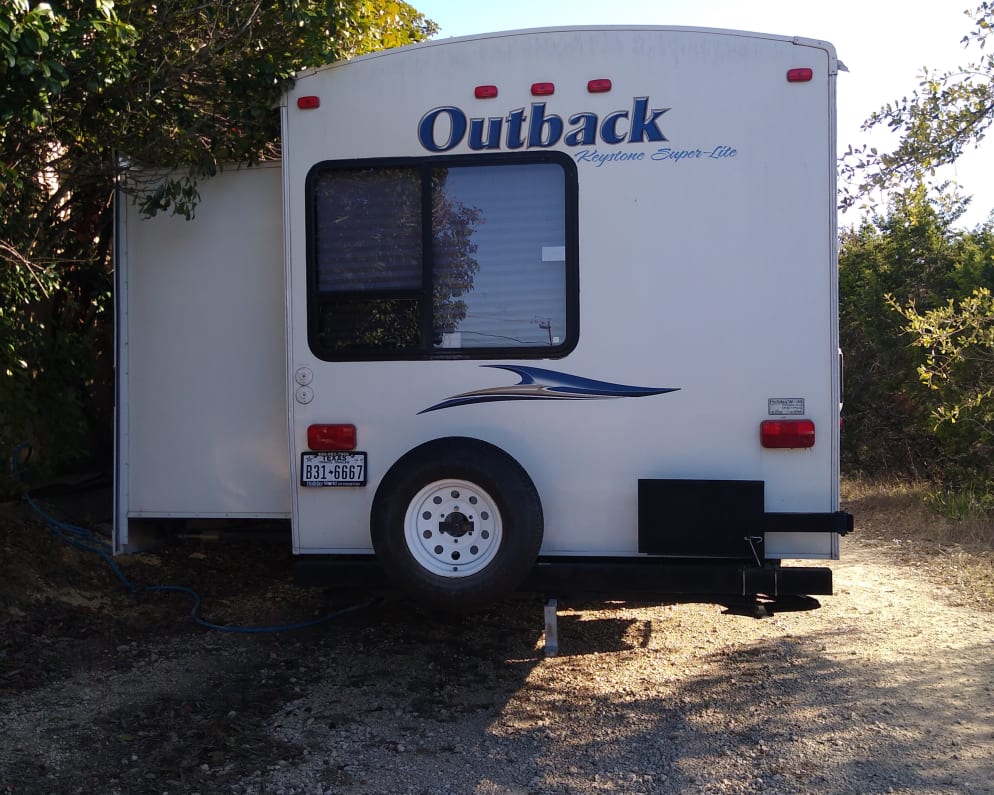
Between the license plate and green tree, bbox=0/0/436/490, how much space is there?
153cm

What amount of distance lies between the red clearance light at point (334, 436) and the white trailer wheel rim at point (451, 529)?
0.48 metres

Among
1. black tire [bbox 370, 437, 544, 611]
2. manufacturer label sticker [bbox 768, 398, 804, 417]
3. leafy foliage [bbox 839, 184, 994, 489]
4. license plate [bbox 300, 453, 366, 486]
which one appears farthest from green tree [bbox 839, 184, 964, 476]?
license plate [bbox 300, 453, 366, 486]

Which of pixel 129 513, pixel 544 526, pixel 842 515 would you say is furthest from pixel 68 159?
pixel 842 515

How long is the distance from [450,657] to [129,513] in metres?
1.87

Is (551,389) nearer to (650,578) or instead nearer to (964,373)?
(650,578)

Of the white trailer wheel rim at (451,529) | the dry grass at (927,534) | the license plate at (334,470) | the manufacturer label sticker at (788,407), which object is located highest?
the manufacturer label sticker at (788,407)

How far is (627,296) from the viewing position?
4.43 m

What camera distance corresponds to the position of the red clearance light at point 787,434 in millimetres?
4293

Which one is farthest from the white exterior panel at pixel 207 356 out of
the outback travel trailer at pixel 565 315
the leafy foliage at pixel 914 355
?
the leafy foliage at pixel 914 355

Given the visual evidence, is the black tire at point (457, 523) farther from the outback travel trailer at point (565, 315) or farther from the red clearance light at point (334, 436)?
the red clearance light at point (334, 436)

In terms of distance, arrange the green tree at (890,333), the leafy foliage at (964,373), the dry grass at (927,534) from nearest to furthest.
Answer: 1. the dry grass at (927,534)
2. the leafy foliage at (964,373)
3. the green tree at (890,333)

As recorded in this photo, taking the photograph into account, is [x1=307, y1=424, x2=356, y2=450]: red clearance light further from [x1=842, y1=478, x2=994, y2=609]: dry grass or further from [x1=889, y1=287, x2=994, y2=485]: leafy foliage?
[x1=889, y1=287, x2=994, y2=485]: leafy foliage

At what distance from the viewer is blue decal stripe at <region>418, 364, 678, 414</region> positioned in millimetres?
4426

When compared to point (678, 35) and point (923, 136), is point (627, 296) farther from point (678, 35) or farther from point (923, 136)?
point (923, 136)
